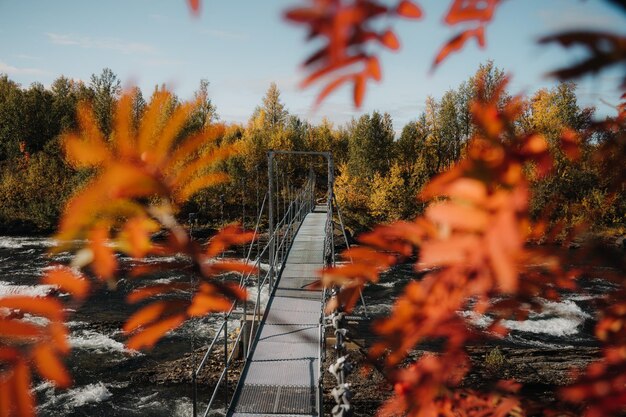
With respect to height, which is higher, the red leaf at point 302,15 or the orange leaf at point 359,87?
the red leaf at point 302,15

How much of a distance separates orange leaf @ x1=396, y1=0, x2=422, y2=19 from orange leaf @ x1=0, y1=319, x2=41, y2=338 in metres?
0.80

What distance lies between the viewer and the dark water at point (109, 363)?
6629 millimetres

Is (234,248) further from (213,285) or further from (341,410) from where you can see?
(213,285)

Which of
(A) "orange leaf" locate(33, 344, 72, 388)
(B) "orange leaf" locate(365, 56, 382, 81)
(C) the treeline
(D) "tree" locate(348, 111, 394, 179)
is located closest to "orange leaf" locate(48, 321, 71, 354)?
(A) "orange leaf" locate(33, 344, 72, 388)

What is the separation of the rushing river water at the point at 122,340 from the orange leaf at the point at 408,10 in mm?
4023

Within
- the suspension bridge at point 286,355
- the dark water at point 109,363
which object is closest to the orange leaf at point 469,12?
the suspension bridge at point 286,355

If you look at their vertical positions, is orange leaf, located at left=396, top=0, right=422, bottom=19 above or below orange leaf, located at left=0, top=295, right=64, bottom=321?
above

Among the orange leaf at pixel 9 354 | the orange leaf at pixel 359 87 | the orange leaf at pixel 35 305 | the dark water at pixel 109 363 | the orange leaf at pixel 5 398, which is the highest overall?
the orange leaf at pixel 359 87

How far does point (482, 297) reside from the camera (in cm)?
78

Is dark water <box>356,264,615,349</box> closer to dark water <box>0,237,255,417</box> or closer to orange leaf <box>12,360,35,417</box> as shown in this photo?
dark water <box>0,237,255,417</box>

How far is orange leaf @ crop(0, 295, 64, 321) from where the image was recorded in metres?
0.72

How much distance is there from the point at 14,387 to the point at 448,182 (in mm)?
757

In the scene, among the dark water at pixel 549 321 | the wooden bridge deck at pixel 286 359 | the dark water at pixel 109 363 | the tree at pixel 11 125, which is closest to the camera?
the wooden bridge deck at pixel 286 359

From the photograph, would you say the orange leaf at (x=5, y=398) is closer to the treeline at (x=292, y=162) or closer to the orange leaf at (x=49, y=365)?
the orange leaf at (x=49, y=365)
